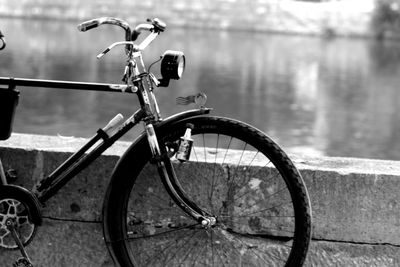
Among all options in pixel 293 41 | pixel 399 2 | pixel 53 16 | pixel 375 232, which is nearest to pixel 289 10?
pixel 293 41

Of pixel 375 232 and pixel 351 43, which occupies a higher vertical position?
pixel 375 232

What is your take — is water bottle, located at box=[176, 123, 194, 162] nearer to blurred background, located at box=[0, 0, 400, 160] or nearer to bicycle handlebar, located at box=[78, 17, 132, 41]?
bicycle handlebar, located at box=[78, 17, 132, 41]

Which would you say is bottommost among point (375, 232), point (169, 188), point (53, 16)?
point (53, 16)

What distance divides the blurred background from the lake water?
0.06 meters

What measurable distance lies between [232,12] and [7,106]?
58.3 m

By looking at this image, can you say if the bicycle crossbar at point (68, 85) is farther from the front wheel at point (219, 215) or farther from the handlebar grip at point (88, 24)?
the front wheel at point (219, 215)

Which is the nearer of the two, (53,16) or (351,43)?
(351,43)

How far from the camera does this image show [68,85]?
263cm

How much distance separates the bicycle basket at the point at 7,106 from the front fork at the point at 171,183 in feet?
1.63

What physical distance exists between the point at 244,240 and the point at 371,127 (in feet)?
67.5

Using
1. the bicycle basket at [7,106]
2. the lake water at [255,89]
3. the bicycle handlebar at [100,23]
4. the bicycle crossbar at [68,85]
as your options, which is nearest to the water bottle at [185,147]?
the bicycle crossbar at [68,85]

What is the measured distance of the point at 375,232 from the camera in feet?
9.45

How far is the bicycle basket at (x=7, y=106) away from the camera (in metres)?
2.71

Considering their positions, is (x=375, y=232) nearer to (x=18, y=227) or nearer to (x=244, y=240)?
(x=244, y=240)
